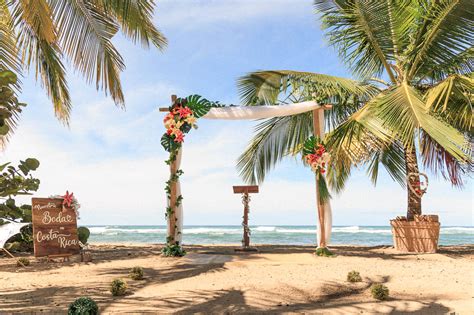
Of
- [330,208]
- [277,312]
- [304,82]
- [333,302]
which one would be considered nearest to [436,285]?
[333,302]

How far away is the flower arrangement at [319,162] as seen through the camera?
9516 millimetres

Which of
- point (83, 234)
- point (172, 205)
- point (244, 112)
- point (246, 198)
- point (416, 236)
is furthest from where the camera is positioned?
point (83, 234)

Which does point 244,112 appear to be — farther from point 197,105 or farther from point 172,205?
point 172,205

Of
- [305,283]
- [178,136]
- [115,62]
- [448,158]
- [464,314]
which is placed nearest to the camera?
[464,314]

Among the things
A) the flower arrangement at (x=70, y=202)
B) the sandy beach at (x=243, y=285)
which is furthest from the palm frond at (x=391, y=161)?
the flower arrangement at (x=70, y=202)

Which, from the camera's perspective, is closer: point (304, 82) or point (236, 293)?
point (236, 293)

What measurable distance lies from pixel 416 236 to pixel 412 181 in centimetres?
146

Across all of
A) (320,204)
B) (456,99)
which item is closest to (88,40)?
(320,204)

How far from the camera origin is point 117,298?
5.55m

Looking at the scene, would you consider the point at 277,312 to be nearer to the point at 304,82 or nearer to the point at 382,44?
the point at 304,82

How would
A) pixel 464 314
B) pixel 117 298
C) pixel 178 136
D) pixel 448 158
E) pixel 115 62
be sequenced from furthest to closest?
pixel 448 158 < pixel 178 136 < pixel 115 62 < pixel 117 298 < pixel 464 314

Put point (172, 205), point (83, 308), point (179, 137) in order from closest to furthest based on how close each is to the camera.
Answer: point (83, 308), point (179, 137), point (172, 205)

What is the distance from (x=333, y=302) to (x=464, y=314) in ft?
5.03

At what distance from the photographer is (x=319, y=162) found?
9523 mm
